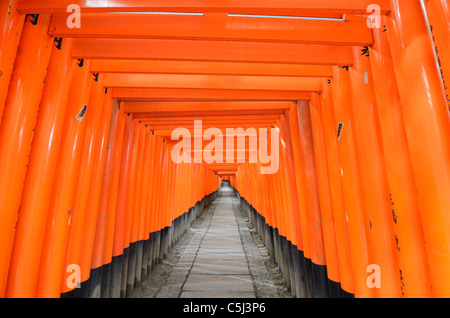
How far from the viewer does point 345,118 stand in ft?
7.09

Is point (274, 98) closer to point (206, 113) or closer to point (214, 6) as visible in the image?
point (206, 113)

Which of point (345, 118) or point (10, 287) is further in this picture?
point (345, 118)

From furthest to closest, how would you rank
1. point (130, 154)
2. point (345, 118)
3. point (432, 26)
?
point (130, 154)
point (345, 118)
point (432, 26)

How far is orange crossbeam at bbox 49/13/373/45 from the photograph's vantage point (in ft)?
5.69

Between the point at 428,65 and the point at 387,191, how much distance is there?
925 millimetres

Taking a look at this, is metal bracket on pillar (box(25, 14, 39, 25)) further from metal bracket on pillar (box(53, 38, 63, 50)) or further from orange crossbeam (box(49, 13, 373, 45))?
metal bracket on pillar (box(53, 38, 63, 50))

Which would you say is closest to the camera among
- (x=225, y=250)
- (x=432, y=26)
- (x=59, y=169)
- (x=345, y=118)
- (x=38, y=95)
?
(x=432, y=26)

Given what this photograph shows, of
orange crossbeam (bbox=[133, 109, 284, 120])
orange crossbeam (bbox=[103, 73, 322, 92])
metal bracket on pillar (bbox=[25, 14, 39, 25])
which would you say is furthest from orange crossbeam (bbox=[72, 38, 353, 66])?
orange crossbeam (bbox=[133, 109, 284, 120])

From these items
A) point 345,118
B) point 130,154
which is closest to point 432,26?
point 345,118

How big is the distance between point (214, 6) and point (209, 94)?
1.58 m

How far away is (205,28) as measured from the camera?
1.74 metres

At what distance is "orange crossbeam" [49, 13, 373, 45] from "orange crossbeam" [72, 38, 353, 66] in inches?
10.8

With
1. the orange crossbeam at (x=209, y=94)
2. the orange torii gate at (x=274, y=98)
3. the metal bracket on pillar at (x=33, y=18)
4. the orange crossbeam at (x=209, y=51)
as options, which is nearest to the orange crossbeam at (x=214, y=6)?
the orange torii gate at (x=274, y=98)
